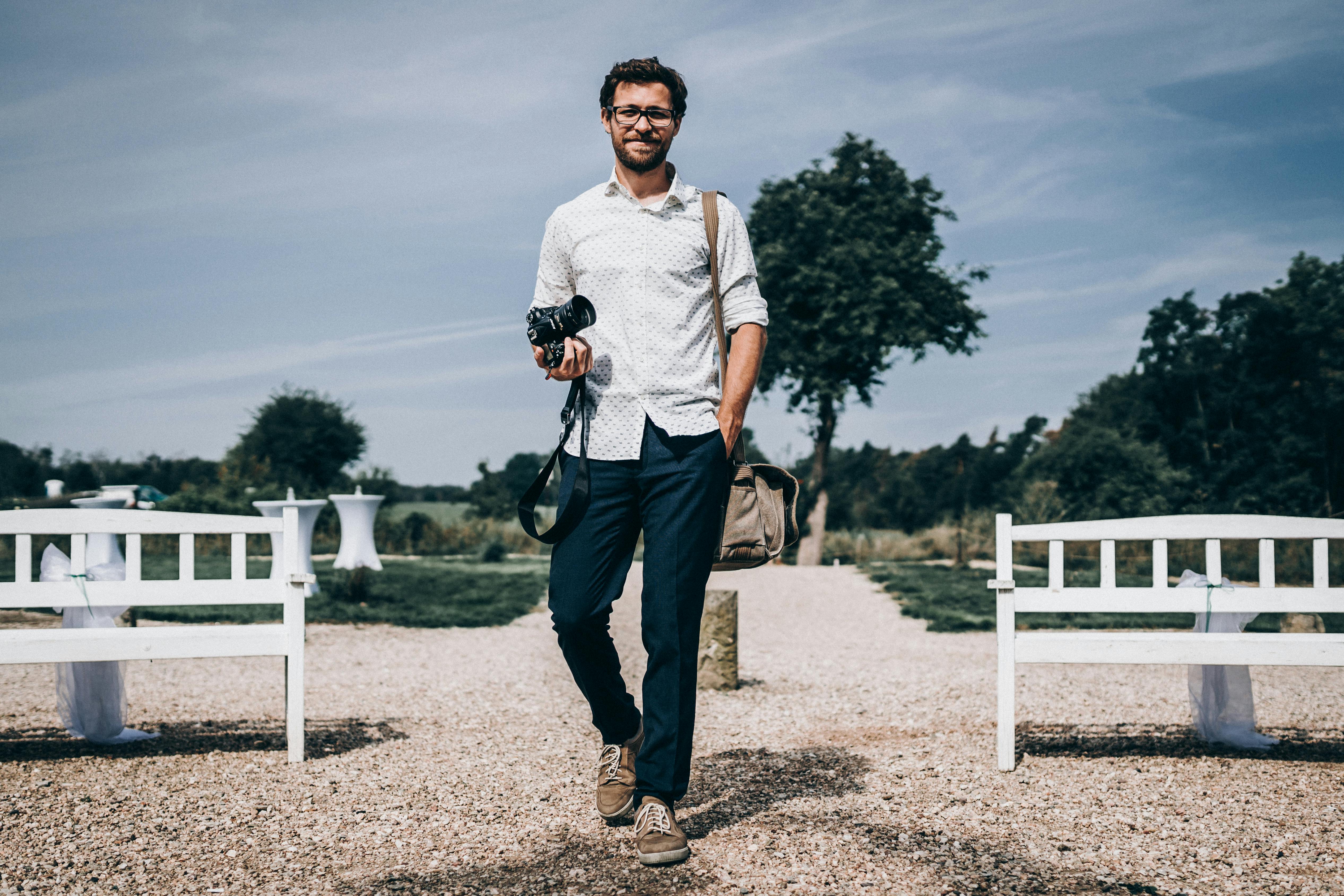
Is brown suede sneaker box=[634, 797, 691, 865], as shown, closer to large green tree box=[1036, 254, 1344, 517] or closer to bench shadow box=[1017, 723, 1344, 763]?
bench shadow box=[1017, 723, 1344, 763]

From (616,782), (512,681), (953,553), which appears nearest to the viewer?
(616,782)

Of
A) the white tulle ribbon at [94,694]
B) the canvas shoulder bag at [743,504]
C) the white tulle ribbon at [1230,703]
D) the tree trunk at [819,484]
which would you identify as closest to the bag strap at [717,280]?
the canvas shoulder bag at [743,504]

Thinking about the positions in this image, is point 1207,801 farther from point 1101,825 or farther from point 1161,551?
point 1161,551

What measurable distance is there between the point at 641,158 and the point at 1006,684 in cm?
259

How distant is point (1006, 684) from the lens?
13.3 feet

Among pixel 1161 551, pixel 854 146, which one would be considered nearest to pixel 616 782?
pixel 1161 551

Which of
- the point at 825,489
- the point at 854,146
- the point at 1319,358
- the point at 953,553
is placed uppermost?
the point at 854,146

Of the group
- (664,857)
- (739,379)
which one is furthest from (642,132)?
(664,857)

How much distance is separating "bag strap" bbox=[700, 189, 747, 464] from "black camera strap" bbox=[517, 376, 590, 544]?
0.44 meters

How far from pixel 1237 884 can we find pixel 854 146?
21155mm

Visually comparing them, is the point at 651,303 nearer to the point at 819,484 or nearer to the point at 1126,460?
the point at 819,484

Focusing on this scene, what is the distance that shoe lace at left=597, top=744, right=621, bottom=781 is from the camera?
129 inches

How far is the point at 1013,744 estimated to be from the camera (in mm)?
4078

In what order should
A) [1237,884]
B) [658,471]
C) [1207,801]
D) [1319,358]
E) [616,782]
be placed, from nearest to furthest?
[1237,884] → [658,471] → [616,782] → [1207,801] → [1319,358]
